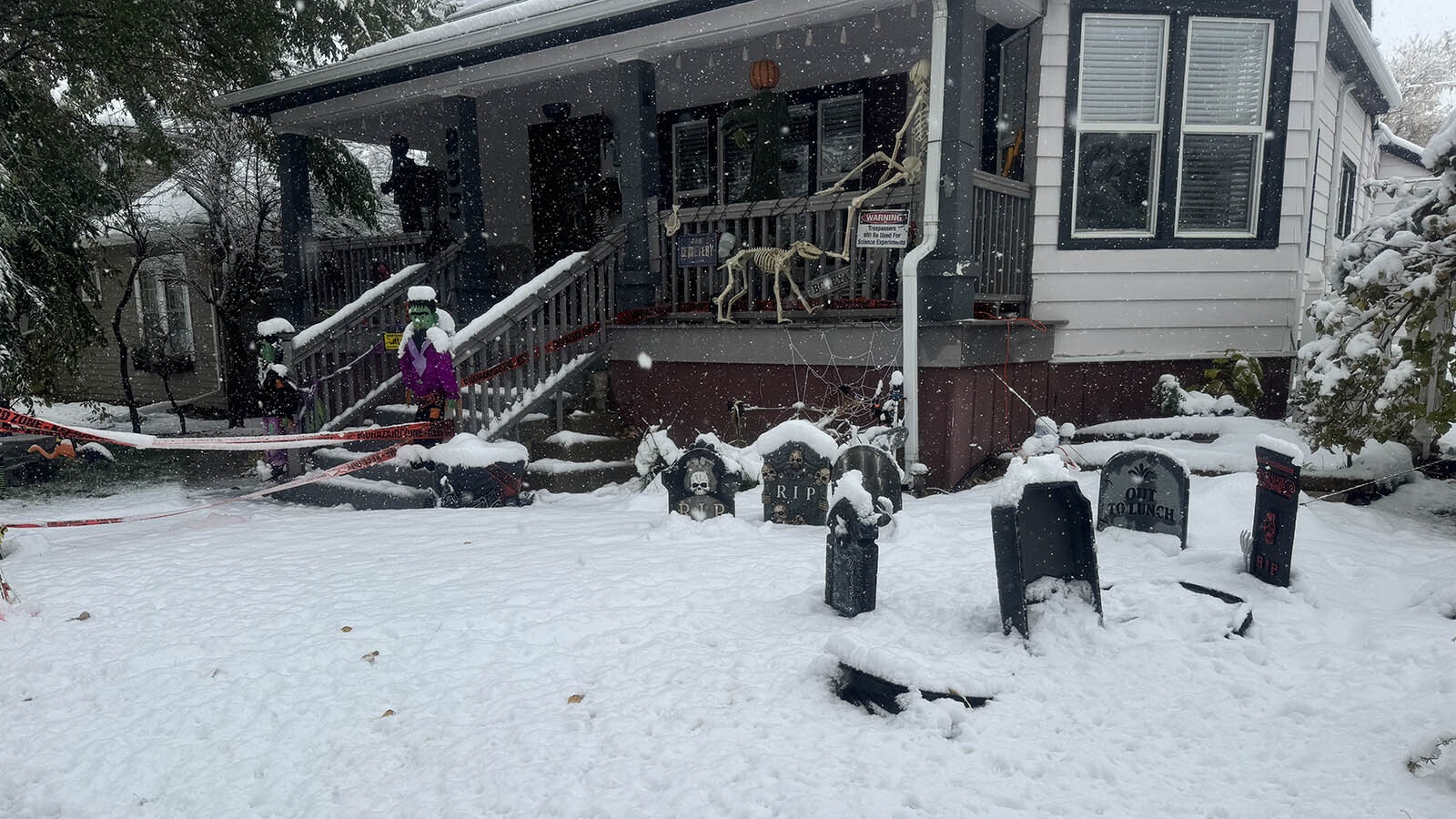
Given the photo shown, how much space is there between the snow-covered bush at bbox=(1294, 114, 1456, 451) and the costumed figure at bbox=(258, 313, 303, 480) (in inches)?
354

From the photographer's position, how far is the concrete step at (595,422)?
825 centimetres

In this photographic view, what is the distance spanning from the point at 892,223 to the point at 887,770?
16.3 ft

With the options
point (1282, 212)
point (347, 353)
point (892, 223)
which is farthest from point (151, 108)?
point (1282, 212)

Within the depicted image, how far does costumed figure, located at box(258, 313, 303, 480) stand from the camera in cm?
823

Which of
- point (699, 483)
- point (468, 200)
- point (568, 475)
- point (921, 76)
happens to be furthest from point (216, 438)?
point (921, 76)

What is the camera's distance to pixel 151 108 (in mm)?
12312

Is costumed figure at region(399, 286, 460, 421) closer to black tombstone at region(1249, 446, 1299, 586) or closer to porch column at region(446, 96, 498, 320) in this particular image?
porch column at region(446, 96, 498, 320)

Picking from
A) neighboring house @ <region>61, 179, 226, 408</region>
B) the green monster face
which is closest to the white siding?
the green monster face

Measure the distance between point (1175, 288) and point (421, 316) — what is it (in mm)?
6848

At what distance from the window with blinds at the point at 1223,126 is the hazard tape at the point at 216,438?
7230 millimetres

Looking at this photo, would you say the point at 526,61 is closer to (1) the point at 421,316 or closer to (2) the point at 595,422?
(1) the point at 421,316

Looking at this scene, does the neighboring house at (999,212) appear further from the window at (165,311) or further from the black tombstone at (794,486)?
the window at (165,311)

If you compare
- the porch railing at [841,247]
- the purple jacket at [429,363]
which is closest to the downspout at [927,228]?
the porch railing at [841,247]

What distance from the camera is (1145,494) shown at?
16.4ft
